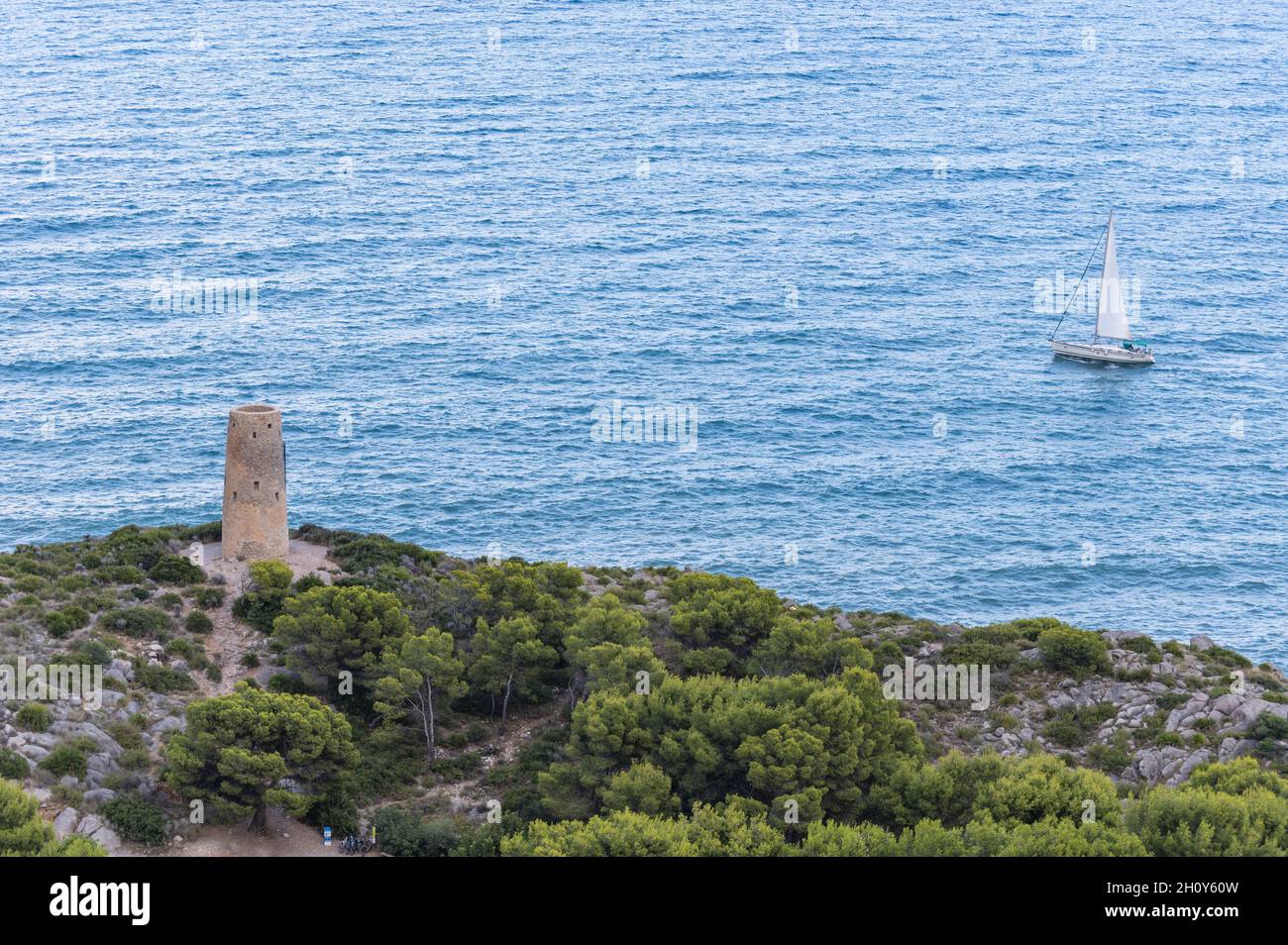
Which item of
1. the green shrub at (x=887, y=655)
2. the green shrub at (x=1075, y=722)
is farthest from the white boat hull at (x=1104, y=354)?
the green shrub at (x=1075, y=722)

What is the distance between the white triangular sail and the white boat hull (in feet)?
4.93

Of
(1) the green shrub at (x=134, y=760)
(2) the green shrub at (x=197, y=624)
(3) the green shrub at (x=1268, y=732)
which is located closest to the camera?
(1) the green shrub at (x=134, y=760)

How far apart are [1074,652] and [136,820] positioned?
38649 millimetres

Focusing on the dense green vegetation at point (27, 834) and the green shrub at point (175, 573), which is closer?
the dense green vegetation at point (27, 834)

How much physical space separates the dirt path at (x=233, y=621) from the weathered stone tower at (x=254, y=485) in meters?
1.18

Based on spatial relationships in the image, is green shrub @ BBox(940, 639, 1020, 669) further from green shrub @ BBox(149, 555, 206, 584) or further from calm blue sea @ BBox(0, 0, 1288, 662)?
calm blue sea @ BBox(0, 0, 1288, 662)

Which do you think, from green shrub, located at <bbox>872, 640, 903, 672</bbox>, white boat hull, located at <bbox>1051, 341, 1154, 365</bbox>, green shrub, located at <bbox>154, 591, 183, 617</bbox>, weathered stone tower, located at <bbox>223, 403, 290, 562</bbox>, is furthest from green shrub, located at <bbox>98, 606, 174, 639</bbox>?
white boat hull, located at <bbox>1051, 341, 1154, 365</bbox>

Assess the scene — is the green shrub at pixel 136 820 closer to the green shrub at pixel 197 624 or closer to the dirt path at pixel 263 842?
the dirt path at pixel 263 842

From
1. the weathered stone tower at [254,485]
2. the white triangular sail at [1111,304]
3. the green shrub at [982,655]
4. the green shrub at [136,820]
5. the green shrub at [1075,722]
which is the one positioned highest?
the white triangular sail at [1111,304]

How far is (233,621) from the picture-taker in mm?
72562

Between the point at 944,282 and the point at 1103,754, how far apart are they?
11537cm

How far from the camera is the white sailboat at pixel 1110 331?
155m

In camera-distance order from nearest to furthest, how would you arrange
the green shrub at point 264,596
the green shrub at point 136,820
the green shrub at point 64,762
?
the green shrub at point 136,820 → the green shrub at point 64,762 → the green shrub at point 264,596
